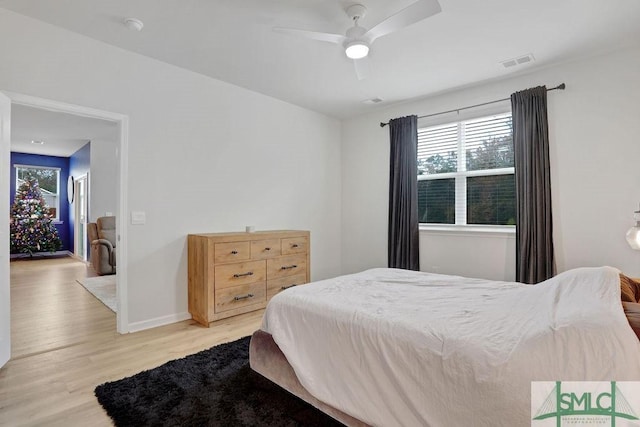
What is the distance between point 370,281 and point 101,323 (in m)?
2.81

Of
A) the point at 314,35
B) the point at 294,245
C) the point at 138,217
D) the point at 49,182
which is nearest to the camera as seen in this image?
the point at 314,35

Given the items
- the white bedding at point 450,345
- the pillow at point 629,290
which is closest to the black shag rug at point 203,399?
the white bedding at point 450,345

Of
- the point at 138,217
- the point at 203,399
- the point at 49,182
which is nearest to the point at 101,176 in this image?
the point at 49,182

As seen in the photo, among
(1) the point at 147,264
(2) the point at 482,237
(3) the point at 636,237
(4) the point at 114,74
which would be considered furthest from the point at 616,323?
(4) the point at 114,74

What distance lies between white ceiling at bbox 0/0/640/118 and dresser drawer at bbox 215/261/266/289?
2.09m

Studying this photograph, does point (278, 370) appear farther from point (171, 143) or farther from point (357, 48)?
point (171, 143)

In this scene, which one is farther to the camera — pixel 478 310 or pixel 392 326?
pixel 478 310

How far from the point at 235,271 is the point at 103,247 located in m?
3.89

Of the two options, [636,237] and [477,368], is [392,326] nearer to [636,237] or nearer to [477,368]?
[477,368]

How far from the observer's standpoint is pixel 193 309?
3.41 meters

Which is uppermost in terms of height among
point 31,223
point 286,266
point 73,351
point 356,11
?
point 356,11

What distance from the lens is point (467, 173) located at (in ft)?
13.2

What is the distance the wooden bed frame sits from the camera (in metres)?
1.67

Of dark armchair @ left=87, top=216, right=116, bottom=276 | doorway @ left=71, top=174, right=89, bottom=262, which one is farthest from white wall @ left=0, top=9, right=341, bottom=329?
doorway @ left=71, top=174, right=89, bottom=262
